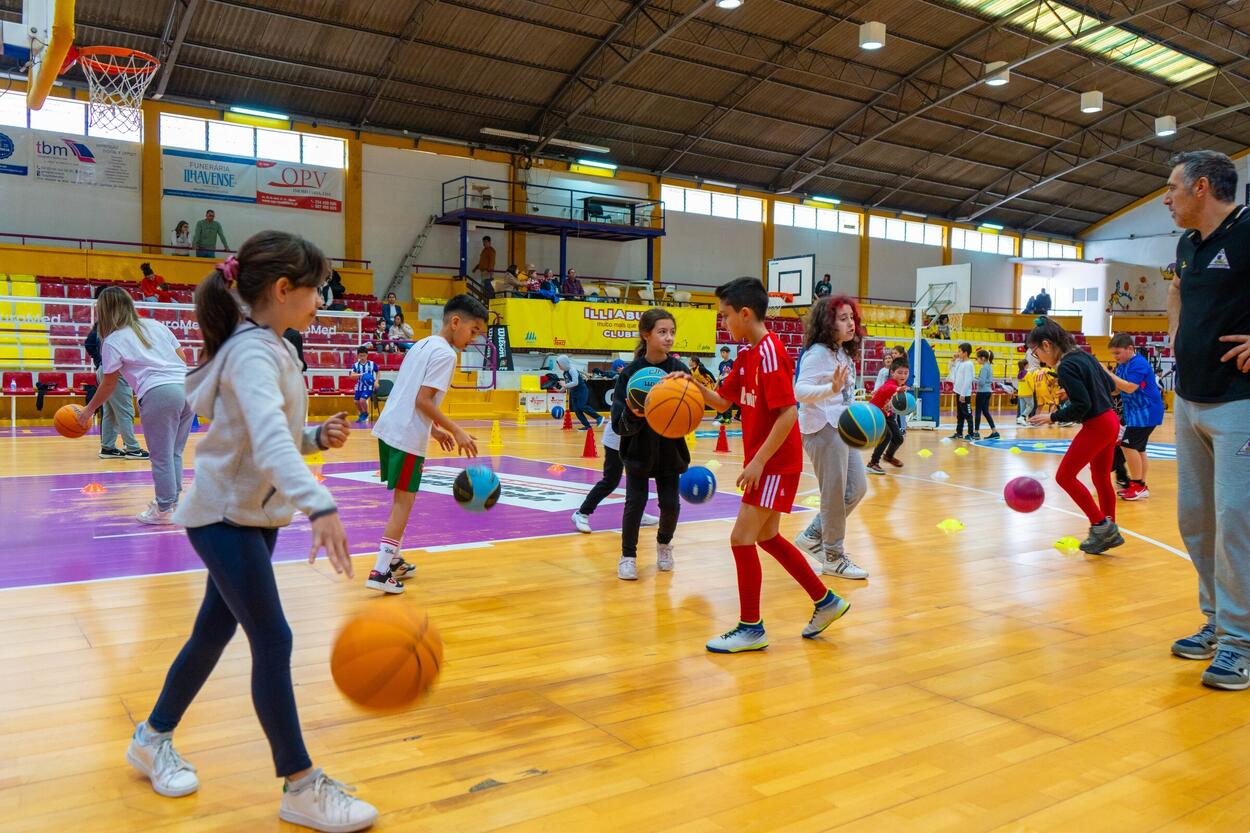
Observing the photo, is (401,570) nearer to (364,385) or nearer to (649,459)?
(649,459)

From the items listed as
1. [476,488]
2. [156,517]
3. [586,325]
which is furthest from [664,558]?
[586,325]

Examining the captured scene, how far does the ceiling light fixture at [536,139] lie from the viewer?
86.4 ft

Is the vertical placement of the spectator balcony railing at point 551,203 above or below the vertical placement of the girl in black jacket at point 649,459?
above

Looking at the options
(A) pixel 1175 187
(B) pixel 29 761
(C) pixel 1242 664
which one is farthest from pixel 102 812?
(A) pixel 1175 187

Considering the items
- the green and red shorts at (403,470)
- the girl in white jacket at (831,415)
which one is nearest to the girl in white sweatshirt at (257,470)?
the green and red shorts at (403,470)

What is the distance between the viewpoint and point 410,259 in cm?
2702

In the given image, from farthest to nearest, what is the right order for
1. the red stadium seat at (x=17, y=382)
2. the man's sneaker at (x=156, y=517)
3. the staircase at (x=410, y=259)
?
the staircase at (x=410, y=259), the red stadium seat at (x=17, y=382), the man's sneaker at (x=156, y=517)

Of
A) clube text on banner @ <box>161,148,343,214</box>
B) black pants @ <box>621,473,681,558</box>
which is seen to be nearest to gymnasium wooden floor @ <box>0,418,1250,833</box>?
black pants @ <box>621,473,681,558</box>

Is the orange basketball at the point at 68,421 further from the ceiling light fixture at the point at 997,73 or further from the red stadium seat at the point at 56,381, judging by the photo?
the ceiling light fixture at the point at 997,73

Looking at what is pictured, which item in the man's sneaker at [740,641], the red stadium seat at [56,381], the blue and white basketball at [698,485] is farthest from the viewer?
the red stadium seat at [56,381]

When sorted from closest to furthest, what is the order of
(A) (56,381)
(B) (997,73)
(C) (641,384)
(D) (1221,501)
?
(D) (1221,501) < (C) (641,384) < (A) (56,381) < (B) (997,73)

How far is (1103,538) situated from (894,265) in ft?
107

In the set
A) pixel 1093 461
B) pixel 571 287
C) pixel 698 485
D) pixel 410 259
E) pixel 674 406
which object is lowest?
pixel 698 485

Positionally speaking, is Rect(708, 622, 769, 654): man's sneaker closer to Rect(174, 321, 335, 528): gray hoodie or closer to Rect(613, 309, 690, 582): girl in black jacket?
Rect(613, 309, 690, 582): girl in black jacket
